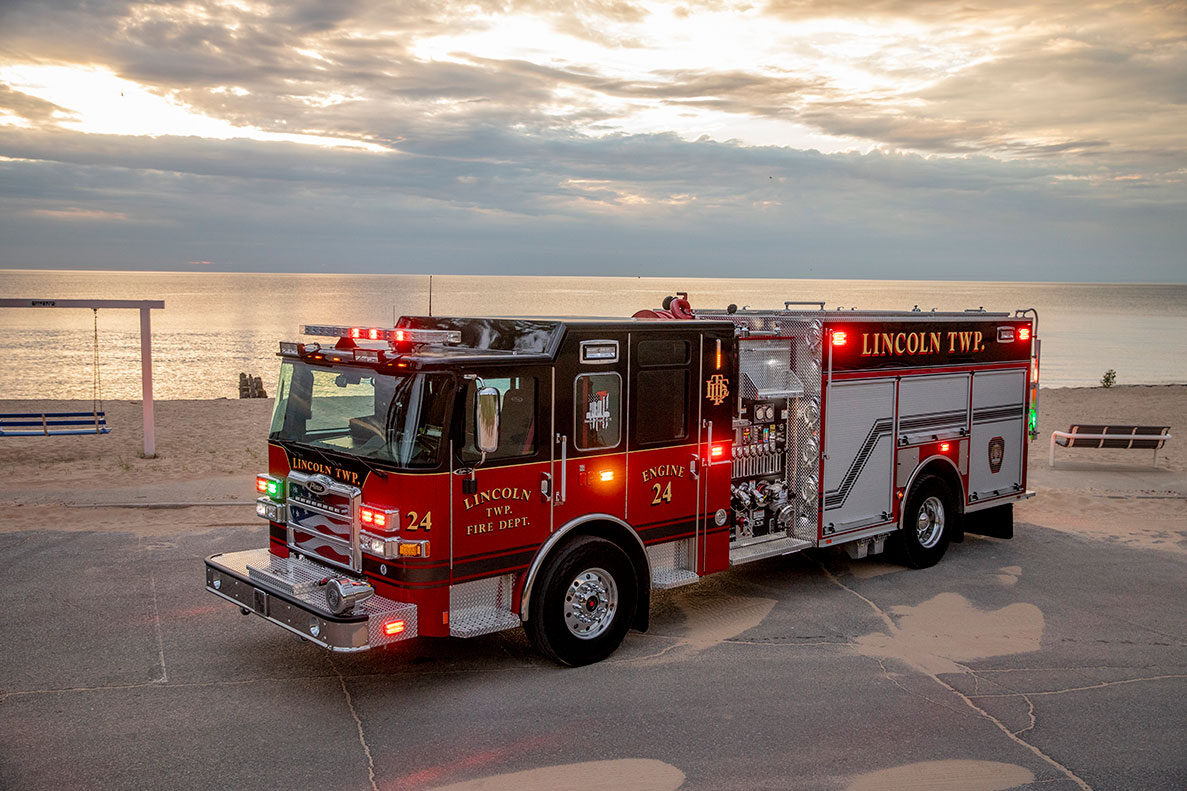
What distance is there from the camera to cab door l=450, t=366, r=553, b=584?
6.64 meters

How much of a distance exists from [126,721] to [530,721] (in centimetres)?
272

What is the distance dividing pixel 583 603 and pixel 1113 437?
13546 mm

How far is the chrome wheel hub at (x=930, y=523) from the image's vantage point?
1054cm

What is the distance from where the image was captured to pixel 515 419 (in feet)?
22.8

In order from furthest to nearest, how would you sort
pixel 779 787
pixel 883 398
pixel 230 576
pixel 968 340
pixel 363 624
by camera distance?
pixel 968 340 → pixel 883 398 → pixel 230 576 → pixel 363 624 → pixel 779 787

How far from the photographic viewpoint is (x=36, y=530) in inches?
458

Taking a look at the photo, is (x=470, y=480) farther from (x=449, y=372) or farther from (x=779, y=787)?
(x=779, y=787)

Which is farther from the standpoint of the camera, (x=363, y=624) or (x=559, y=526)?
(x=559, y=526)

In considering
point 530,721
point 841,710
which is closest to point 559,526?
point 530,721

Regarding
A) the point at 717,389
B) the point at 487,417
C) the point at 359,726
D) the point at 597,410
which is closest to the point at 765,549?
the point at 717,389

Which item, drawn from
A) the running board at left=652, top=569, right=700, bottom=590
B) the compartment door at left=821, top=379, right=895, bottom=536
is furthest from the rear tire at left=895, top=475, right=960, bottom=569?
the running board at left=652, top=569, right=700, bottom=590

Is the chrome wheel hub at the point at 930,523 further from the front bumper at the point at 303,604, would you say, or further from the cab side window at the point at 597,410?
the front bumper at the point at 303,604

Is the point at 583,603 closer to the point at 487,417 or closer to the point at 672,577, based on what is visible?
the point at 672,577

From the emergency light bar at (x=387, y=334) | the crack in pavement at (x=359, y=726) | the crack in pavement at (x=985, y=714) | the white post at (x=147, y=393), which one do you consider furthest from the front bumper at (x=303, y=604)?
the white post at (x=147, y=393)
